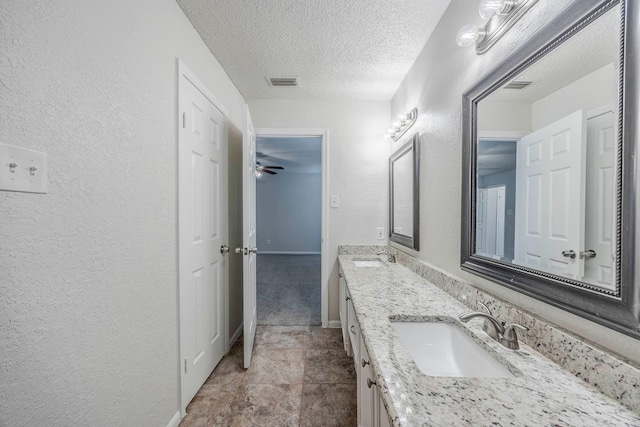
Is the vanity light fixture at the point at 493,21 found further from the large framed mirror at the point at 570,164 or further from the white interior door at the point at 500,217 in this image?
the white interior door at the point at 500,217

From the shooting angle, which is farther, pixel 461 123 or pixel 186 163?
pixel 186 163

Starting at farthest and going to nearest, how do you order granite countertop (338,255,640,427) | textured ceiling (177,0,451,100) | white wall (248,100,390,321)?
white wall (248,100,390,321), textured ceiling (177,0,451,100), granite countertop (338,255,640,427)

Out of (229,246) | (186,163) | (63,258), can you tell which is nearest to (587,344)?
(63,258)

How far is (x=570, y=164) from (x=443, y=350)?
74 cm

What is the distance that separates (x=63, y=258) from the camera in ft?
2.58

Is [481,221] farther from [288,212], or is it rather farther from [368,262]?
[288,212]

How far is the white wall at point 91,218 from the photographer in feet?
2.21

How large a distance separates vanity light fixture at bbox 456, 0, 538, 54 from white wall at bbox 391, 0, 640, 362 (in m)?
0.03

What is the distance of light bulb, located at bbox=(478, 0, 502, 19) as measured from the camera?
38.3 inches

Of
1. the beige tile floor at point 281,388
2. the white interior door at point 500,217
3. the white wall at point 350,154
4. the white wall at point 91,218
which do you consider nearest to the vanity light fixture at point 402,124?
the white wall at point 350,154

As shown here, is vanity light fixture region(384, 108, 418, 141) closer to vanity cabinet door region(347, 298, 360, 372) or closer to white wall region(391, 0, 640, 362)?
white wall region(391, 0, 640, 362)

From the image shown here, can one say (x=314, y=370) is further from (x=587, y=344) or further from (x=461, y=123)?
(x=461, y=123)

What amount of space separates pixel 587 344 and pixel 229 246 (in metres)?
2.15

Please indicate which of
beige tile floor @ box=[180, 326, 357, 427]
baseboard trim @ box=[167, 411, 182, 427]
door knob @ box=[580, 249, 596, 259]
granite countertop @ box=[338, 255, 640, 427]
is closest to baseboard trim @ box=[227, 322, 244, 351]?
beige tile floor @ box=[180, 326, 357, 427]
